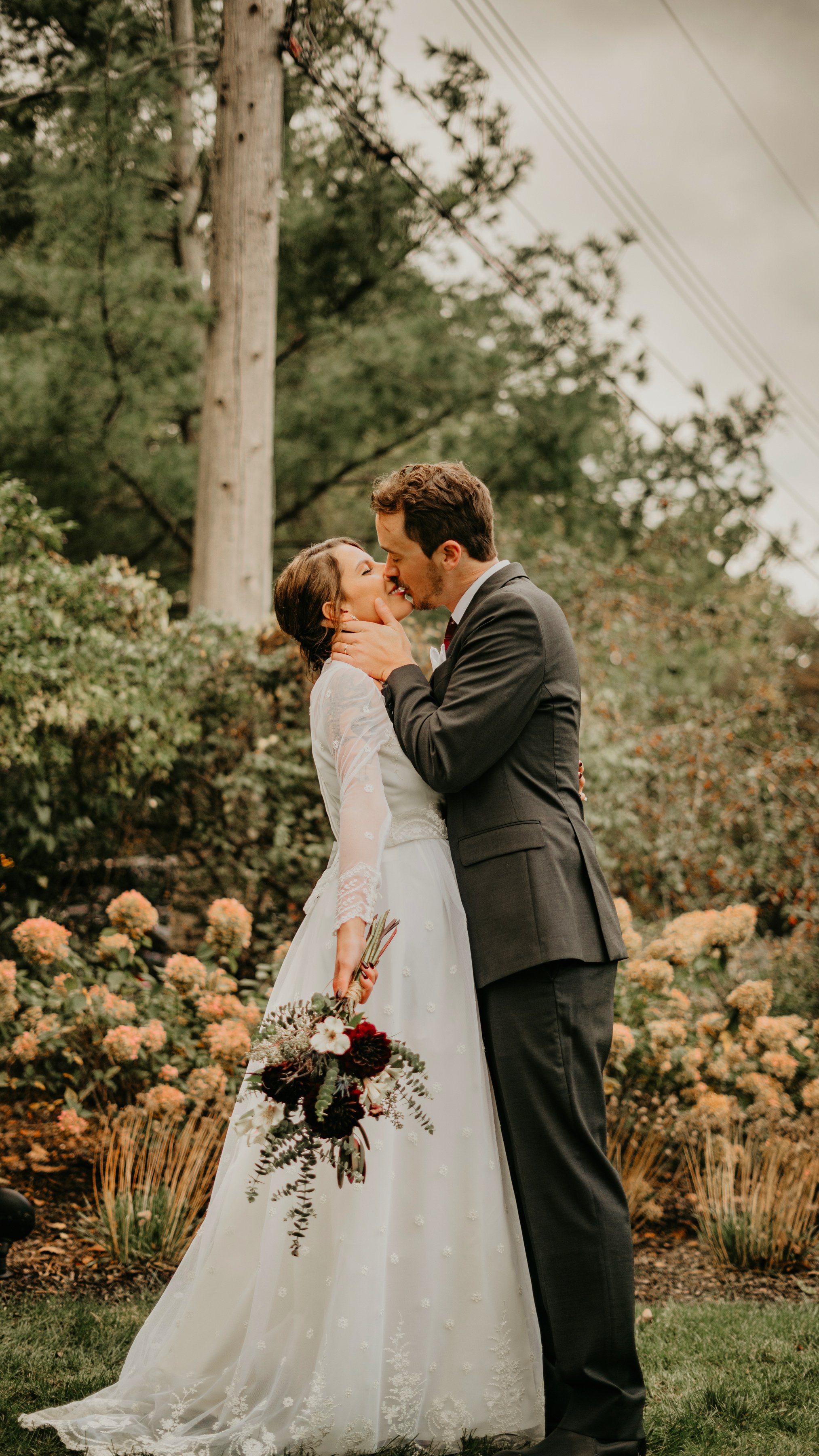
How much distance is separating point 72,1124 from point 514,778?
2.20 metres

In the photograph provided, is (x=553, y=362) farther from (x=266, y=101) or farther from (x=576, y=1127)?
(x=576, y=1127)

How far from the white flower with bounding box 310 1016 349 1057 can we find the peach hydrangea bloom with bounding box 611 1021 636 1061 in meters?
2.14

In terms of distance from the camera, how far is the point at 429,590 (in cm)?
271

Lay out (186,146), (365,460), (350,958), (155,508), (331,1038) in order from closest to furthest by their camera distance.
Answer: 1. (331,1038)
2. (350,958)
3. (186,146)
4. (155,508)
5. (365,460)

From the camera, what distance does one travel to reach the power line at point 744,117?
375 inches

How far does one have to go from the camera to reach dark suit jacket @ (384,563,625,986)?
236 centimetres

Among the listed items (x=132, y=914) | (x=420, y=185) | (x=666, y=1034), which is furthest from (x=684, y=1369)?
(x=420, y=185)

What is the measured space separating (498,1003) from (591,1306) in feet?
2.14

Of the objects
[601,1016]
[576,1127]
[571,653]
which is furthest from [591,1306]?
[571,653]

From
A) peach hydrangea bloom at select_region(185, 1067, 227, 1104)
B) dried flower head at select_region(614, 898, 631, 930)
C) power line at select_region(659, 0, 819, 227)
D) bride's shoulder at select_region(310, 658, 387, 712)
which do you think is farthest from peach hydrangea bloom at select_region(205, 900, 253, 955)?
power line at select_region(659, 0, 819, 227)

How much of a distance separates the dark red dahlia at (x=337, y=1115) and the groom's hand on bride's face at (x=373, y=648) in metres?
1.01

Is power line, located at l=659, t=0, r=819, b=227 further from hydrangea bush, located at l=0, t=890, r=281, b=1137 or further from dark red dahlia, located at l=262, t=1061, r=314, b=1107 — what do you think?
dark red dahlia, located at l=262, t=1061, r=314, b=1107

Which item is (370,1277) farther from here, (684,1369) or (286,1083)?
(684,1369)

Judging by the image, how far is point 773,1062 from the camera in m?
4.23
